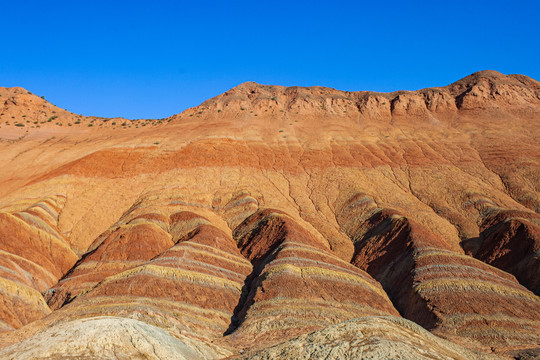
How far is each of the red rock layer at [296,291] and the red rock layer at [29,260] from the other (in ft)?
47.7

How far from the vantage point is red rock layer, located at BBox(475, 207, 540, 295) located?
1340 inches

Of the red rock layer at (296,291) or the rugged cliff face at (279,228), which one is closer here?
the rugged cliff face at (279,228)

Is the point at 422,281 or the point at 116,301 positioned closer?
the point at 116,301

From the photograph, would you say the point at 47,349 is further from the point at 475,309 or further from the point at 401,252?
the point at 401,252

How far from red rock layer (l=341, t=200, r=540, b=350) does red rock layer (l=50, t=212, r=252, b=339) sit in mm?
12426

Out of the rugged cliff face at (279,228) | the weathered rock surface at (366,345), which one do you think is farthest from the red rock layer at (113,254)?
the weathered rock surface at (366,345)

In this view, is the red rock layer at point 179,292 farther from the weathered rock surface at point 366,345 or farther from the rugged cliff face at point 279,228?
the weathered rock surface at point 366,345

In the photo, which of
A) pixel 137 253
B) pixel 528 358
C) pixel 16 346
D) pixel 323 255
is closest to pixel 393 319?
pixel 528 358

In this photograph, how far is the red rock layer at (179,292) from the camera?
26500mm

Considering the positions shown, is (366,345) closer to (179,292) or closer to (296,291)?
(296,291)

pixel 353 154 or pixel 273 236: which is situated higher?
pixel 353 154

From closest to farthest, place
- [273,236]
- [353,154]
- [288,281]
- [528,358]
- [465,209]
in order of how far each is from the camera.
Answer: [528,358]
[288,281]
[273,236]
[465,209]
[353,154]

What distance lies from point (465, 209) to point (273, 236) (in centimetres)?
2224

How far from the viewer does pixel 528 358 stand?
17250mm
